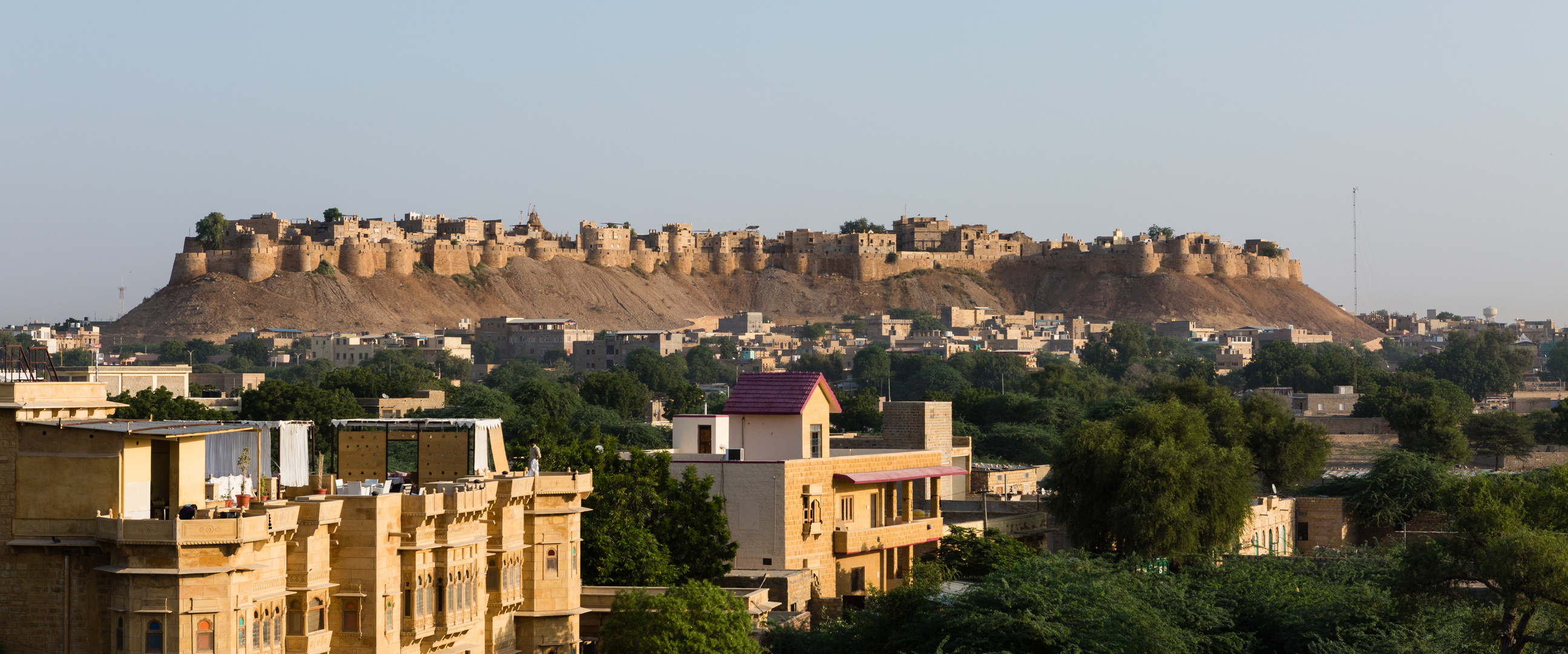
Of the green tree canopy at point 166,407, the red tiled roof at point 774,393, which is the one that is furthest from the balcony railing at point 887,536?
the green tree canopy at point 166,407

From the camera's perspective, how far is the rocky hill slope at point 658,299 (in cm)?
13812

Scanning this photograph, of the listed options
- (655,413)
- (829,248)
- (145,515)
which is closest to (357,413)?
(655,413)

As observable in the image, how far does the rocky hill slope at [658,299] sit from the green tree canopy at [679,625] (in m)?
117

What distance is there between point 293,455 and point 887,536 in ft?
40.7

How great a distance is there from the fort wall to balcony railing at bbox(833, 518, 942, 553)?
372 feet

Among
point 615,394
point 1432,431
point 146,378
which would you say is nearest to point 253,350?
point 615,394

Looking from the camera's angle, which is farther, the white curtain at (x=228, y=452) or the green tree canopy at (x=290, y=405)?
the green tree canopy at (x=290, y=405)

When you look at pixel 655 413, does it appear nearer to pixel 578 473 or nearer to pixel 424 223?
pixel 424 223

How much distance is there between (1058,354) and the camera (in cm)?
14475

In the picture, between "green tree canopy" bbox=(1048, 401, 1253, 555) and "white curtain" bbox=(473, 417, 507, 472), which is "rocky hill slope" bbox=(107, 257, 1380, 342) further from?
Answer: "white curtain" bbox=(473, 417, 507, 472)

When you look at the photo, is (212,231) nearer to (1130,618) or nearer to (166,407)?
(166,407)

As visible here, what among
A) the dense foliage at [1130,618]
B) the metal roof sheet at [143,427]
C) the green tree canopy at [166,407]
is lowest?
the dense foliage at [1130,618]

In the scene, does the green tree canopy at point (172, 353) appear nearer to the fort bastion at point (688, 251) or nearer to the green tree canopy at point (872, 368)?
the fort bastion at point (688, 251)

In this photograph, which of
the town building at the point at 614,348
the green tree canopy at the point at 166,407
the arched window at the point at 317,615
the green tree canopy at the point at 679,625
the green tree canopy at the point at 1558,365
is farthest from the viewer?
the green tree canopy at the point at 1558,365
